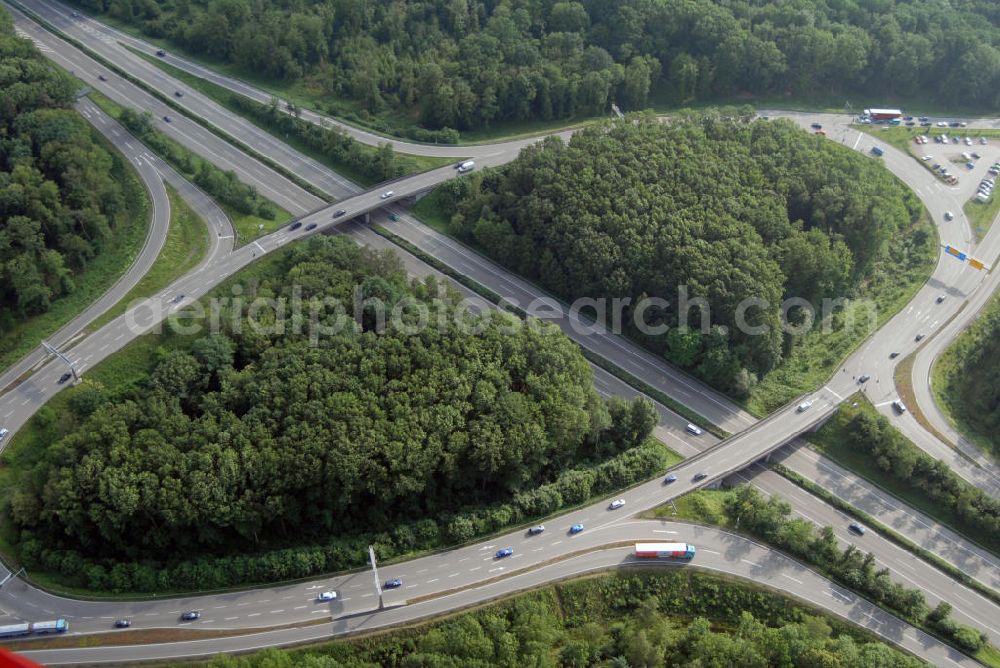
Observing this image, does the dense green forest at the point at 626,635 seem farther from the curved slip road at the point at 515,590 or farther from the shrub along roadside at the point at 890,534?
the shrub along roadside at the point at 890,534

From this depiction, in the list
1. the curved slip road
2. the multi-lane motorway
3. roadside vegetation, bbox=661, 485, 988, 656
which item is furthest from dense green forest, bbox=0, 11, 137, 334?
roadside vegetation, bbox=661, 485, 988, 656

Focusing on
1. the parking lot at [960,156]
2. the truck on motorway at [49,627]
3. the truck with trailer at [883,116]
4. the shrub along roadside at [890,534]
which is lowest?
the shrub along roadside at [890,534]

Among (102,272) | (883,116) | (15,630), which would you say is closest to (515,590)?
(15,630)

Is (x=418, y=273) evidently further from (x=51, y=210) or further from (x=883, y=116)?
(x=883, y=116)

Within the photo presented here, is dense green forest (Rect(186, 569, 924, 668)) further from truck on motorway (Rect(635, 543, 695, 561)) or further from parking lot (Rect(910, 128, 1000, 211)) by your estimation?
parking lot (Rect(910, 128, 1000, 211))

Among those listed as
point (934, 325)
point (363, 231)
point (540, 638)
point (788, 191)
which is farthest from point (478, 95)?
point (540, 638)

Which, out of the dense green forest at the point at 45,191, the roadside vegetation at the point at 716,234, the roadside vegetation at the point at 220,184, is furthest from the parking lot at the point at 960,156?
the dense green forest at the point at 45,191
